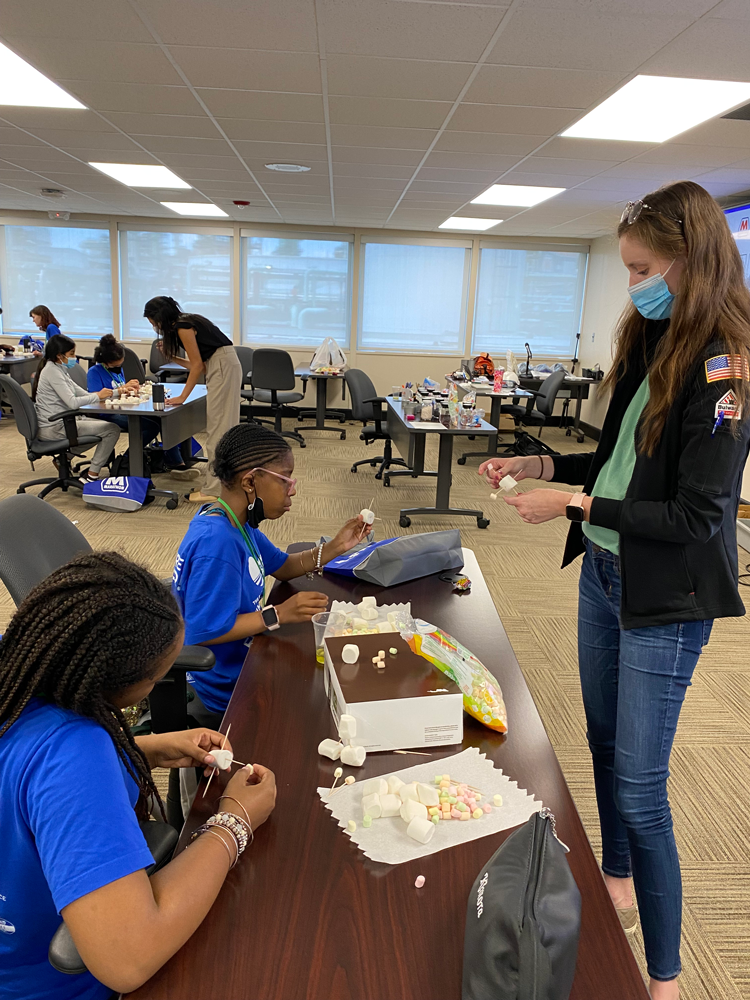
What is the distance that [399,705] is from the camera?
3.74 feet

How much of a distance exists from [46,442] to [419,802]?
4.77 metres

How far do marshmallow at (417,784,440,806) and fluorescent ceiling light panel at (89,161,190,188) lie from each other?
19.5 feet

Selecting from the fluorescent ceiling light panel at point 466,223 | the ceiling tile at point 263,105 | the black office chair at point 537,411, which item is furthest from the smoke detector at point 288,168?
the black office chair at point 537,411

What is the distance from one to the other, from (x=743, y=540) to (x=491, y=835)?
4.82 meters

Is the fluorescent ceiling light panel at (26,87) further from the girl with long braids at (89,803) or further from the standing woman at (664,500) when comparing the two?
the girl with long braids at (89,803)

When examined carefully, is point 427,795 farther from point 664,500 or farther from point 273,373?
point 273,373

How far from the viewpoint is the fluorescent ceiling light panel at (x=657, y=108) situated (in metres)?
3.25

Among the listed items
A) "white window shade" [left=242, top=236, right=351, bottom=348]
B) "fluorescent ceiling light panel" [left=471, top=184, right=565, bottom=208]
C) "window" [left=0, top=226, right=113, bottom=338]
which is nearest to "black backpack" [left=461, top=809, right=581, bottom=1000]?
"fluorescent ceiling light panel" [left=471, top=184, right=565, bottom=208]

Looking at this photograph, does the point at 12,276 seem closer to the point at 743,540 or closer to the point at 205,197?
the point at 205,197

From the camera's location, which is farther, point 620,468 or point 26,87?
point 26,87

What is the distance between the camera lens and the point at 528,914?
725 millimetres

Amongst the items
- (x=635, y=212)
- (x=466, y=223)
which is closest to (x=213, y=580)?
(x=635, y=212)

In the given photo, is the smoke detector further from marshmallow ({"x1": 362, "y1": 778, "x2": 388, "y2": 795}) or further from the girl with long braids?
marshmallow ({"x1": 362, "y1": 778, "x2": 388, "y2": 795})

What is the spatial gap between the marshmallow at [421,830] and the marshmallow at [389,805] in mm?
45
